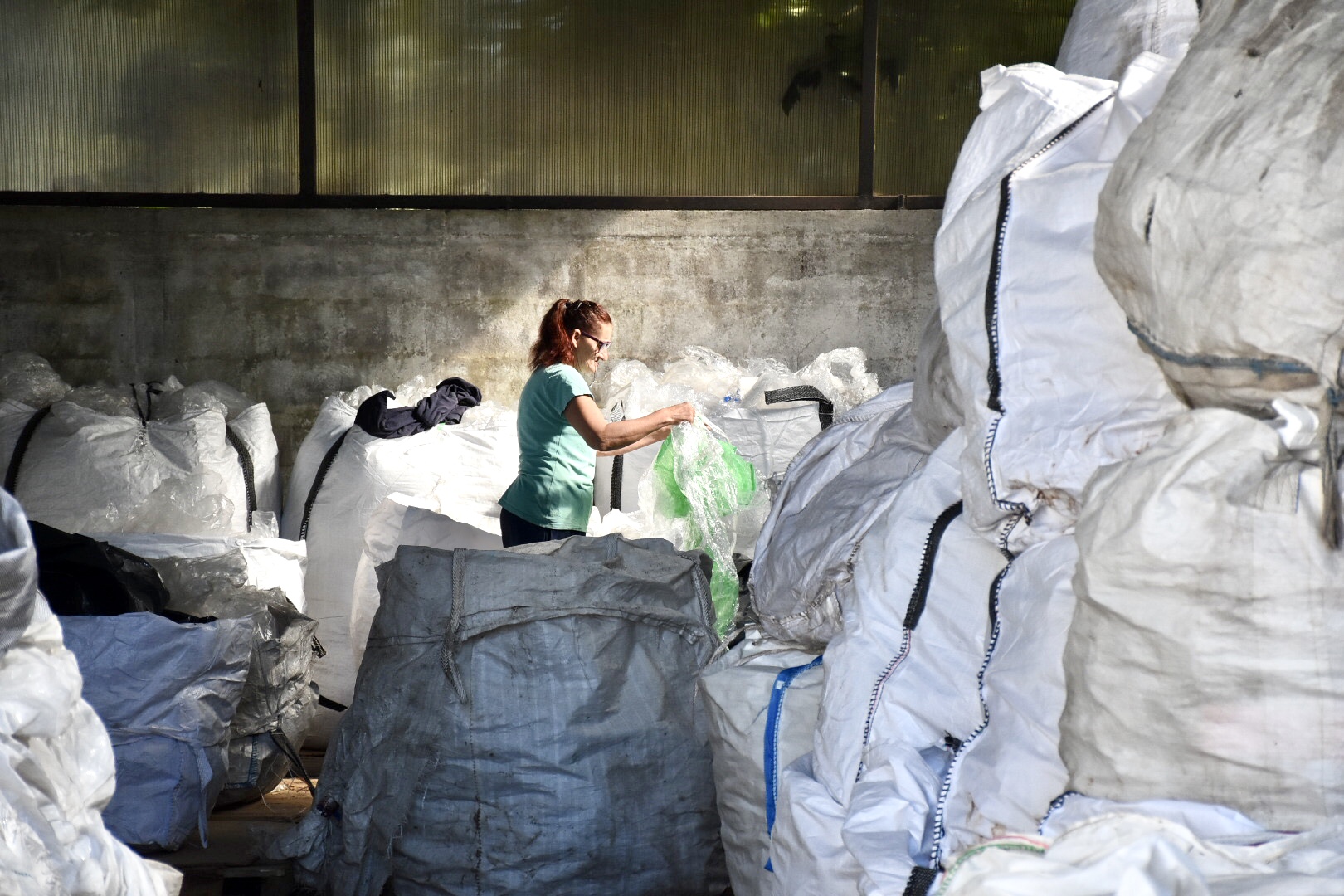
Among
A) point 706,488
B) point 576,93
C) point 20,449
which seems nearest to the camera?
point 706,488

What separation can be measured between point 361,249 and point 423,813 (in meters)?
2.56

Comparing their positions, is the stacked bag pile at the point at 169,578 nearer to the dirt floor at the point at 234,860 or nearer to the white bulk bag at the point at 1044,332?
the dirt floor at the point at 234,860

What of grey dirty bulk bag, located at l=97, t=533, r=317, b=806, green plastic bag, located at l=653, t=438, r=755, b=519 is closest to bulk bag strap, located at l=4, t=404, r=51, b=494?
grey dirty bulk bag, located at l=97, t=533, r=317, b=806

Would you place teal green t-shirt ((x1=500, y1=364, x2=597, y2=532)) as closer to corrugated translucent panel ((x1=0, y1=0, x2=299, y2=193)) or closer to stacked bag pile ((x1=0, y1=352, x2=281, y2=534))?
stacked bag pile ((x1=0, y1=352, x2=281, y2=534))

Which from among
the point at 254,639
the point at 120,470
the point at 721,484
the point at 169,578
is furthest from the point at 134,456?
the point at 721,484

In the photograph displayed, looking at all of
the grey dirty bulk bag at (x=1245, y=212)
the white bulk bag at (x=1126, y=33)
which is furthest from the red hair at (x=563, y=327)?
the grey dirty bulk bag at (x=1245, y=212)

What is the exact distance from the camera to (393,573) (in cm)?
257

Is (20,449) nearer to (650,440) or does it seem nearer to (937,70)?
(650,440)

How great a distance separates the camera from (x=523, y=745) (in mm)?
2369

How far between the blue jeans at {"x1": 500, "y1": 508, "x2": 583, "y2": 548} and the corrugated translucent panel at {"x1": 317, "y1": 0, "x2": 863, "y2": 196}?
1.50 metres

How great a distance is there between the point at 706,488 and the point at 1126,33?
164 cm

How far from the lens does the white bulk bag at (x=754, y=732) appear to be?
1919mm

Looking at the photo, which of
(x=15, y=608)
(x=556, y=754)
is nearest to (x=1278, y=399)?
(x=15, y=608)

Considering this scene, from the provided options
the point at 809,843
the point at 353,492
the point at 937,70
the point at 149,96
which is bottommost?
the point at 809,843
